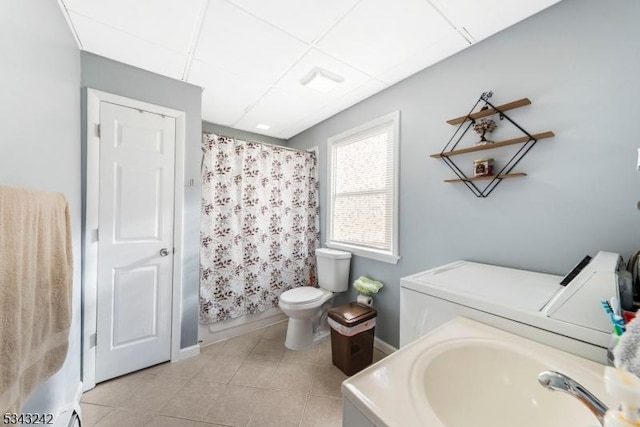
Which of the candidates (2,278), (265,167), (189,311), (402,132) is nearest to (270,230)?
(265,167)

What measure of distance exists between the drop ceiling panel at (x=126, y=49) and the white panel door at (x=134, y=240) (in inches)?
13.2

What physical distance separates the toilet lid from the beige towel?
1.42 m

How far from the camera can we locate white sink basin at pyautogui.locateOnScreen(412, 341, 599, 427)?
0.66m

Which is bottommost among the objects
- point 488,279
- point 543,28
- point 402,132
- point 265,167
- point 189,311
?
point 189,311

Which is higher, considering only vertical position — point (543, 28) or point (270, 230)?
point (543, 28)

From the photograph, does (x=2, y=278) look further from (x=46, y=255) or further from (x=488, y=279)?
(x=488, y=279)

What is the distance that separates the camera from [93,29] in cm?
141

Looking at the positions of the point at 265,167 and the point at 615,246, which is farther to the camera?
the point at 265,167


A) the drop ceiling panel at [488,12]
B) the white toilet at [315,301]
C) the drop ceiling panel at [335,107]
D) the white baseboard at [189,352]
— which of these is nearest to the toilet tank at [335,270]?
the white toilet at [315,301]

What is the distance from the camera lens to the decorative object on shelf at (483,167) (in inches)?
55.8

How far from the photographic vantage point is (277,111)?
2.48m

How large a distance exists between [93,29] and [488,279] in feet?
8.54

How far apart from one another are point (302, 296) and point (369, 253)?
0.72 meters

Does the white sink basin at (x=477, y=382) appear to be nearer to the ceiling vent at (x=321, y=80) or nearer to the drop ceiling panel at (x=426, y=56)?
the drop ceiling panel at (x=426, y=56)
